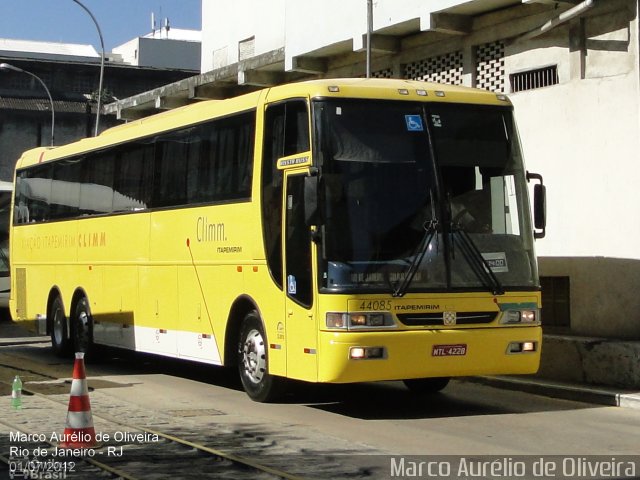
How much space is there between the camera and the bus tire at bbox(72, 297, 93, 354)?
18.5 meters

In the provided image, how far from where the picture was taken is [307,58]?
22125 millimetres

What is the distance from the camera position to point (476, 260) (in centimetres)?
1173

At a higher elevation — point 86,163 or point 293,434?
point 86,163

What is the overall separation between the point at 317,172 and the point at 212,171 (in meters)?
3.03

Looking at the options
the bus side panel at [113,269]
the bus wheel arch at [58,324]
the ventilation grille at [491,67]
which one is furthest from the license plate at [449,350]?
the bus wheel arch at [58,324]

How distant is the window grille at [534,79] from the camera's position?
653 inches

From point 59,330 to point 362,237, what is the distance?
32.2 ft

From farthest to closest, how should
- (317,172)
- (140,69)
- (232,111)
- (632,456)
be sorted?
(140,69) < (232,111) < (317,172) < (632,456)

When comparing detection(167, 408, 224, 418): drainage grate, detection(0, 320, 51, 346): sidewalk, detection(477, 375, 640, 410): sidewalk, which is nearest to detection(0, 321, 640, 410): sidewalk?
detection(477, 375, 640, 410): sidewalk

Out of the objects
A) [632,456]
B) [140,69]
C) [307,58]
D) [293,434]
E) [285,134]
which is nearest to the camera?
[632,456]

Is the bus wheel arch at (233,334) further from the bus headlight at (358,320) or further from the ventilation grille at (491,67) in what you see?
the ventilation grille at (491,67)

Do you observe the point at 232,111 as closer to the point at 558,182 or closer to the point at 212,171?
the point at 212,171

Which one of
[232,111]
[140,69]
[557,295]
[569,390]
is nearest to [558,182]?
[557,295]

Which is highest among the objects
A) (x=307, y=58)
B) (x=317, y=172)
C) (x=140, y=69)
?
(x=140, y=69)
